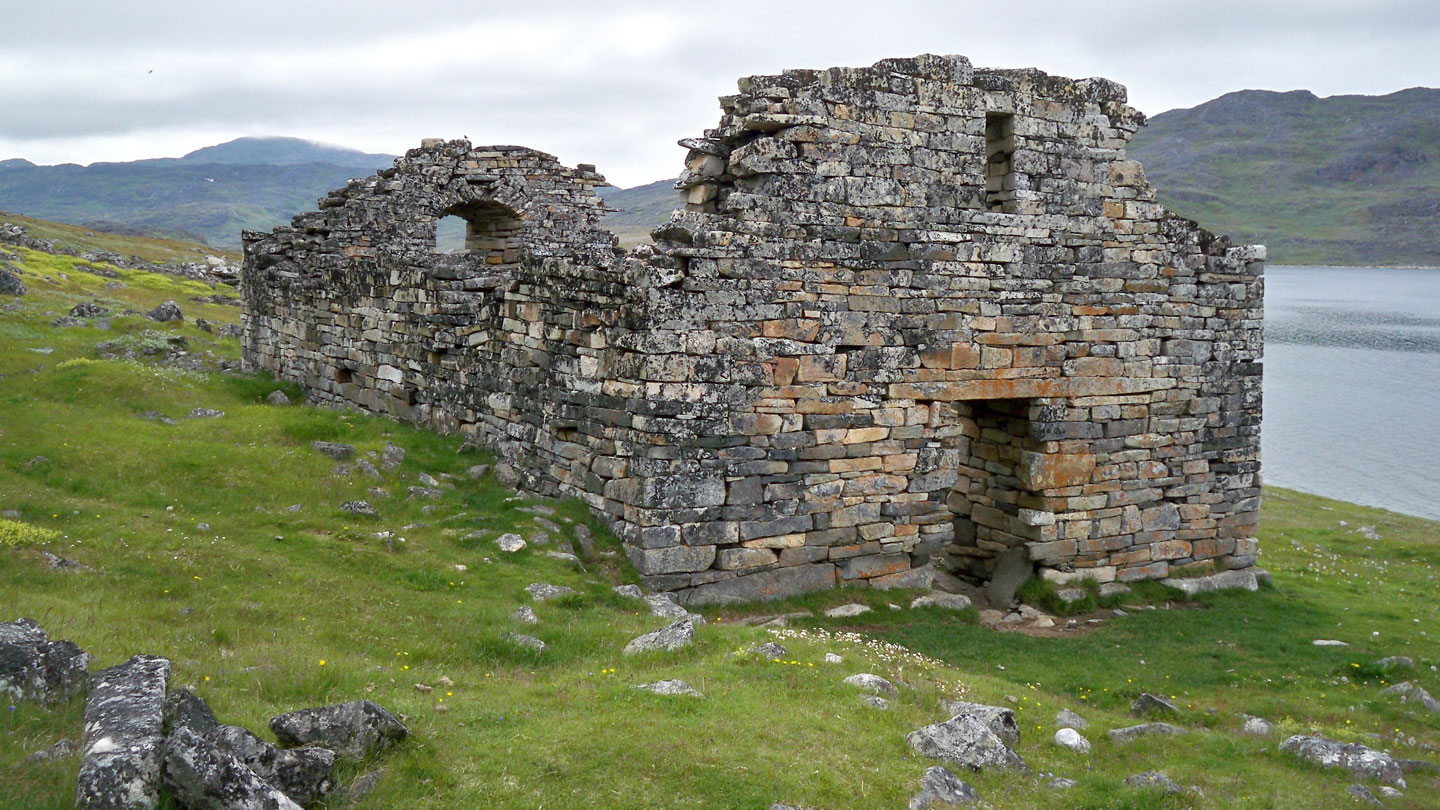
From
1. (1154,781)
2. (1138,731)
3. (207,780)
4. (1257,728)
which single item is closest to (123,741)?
(207,780)

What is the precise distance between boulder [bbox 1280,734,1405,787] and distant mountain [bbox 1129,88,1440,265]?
123 m

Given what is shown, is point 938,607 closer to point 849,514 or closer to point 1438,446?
point 849,514

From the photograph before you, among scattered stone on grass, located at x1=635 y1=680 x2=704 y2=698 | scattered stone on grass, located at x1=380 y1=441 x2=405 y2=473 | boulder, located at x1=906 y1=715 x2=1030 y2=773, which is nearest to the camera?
boulder, located at x1=906 y1=715 x2=1030 y2=773

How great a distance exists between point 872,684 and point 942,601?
4.72m

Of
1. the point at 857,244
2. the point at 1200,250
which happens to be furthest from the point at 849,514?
the point at 1200,250

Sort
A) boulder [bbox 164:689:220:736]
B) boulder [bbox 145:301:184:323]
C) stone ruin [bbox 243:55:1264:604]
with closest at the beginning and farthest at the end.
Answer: boulder [bbox 164:689:220:736] < stone ruin [bbox 243:55:1264:604] < boulder [bbox 145:301:184:323]

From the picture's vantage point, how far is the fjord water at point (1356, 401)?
112ft

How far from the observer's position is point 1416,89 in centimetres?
18312

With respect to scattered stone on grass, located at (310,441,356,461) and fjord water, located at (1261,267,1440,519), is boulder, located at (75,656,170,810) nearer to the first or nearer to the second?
scattered stone on grass, located at (310,441,356,461)

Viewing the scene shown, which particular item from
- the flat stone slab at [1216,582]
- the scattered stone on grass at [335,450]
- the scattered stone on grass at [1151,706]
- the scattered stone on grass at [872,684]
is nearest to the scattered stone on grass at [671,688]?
the scattered stone on grass at [872,684]

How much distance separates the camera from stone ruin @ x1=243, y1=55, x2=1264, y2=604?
1155 cm

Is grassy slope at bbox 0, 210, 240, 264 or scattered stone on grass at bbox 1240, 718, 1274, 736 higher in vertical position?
grassy slope at bbox 0, 210, 240, 264

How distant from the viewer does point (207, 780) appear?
4594 millimetres

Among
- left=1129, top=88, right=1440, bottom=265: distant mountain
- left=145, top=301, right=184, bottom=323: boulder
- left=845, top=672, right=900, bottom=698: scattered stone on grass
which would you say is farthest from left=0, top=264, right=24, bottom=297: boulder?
left=1129, top=88, right=1440, bottom=265: distant mountain
